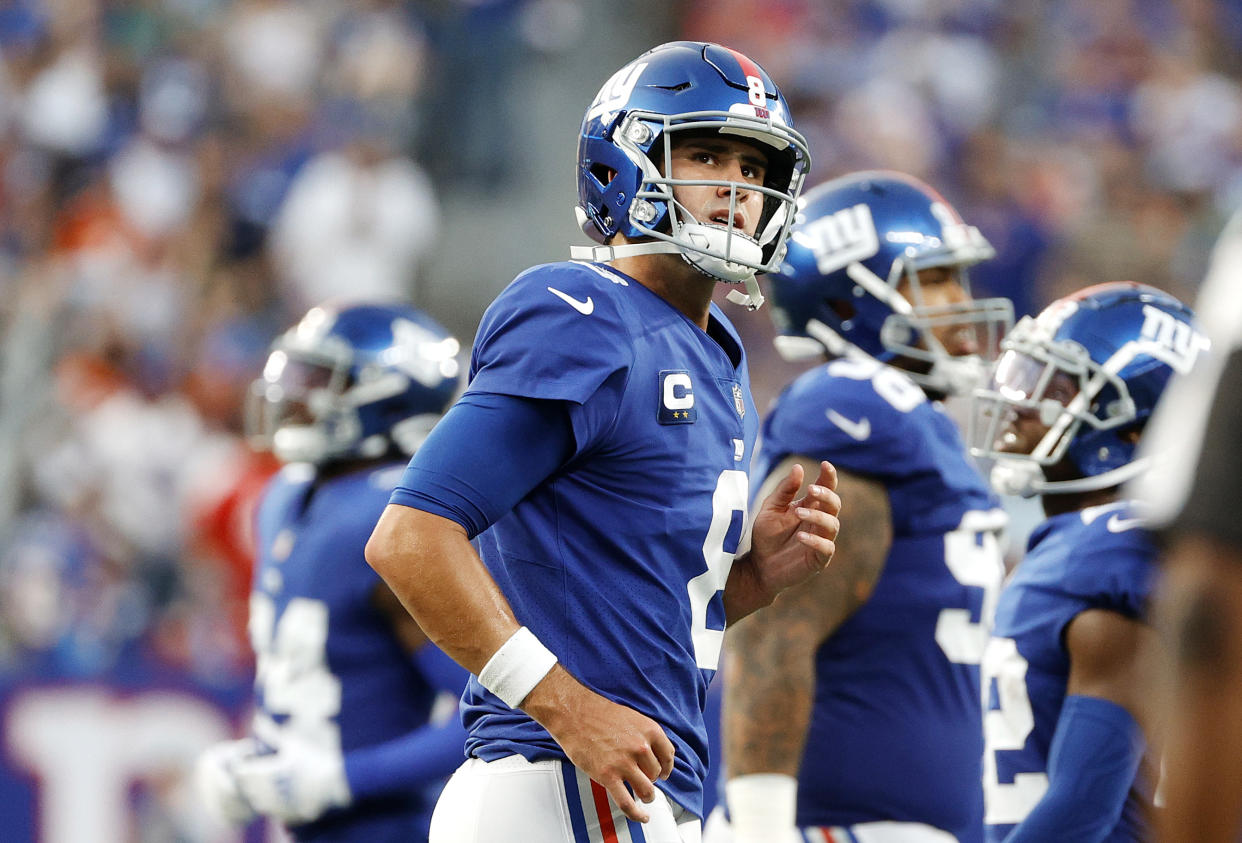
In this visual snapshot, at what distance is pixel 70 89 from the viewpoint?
10570 millimetres

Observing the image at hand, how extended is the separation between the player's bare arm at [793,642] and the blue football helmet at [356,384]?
1.56m

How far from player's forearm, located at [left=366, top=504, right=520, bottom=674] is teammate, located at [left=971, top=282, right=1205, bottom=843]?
129cm

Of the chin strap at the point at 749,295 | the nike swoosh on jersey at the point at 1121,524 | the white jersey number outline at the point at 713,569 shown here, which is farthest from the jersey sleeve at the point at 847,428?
the white jersey number outline at the point at 713,569

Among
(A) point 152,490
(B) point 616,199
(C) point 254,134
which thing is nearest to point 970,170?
(C) point 254,134

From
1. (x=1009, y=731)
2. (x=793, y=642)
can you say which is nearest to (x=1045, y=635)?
(x=1009, y=731)

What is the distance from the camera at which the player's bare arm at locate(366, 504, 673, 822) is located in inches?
92.4

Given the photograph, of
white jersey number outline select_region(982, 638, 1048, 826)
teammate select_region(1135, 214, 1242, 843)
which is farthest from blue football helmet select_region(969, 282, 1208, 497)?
teammate select_region(1135, 214, 1242, 843)

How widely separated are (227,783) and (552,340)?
2.37 m

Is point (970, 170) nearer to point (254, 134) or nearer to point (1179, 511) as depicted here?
point (254, 134)

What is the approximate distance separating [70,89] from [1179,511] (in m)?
Result: 10.3

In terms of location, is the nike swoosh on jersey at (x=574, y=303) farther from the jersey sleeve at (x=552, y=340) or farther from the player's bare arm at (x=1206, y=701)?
the player's bare arm at (x=1206, y=701)

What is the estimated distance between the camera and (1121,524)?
3.26m

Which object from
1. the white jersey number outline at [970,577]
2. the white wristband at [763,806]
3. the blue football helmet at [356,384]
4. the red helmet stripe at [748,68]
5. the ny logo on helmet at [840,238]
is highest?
the red helmet stripe at [748,68]

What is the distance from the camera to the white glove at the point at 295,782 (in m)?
4.16
